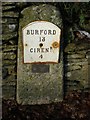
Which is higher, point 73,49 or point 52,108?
point 73,49

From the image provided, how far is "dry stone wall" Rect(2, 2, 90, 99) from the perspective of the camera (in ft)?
17.8

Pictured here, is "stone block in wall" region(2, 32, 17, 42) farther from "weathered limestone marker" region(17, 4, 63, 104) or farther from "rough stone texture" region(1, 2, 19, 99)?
"weathered limestone marker" region(17, 4, 63, 104)

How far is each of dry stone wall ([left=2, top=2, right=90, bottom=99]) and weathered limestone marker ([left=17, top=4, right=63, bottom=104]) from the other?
0.11 meters

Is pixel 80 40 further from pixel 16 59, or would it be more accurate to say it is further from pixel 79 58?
pixel 16 59

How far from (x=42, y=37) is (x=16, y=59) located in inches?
21.6

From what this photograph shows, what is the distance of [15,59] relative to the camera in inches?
218

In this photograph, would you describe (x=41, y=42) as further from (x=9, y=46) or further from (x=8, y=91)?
(x=8, y=91)

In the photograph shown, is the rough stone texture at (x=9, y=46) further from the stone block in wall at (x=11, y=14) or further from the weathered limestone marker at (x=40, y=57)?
the weathered limestone marker at (x=40, y=57)

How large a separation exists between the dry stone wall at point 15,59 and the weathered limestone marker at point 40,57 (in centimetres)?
11

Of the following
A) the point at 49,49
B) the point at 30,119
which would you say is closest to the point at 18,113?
the point at 30,119

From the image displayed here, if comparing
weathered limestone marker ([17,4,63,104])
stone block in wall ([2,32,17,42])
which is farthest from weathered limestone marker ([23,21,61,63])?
stone block in wall ([2,32,17,42])

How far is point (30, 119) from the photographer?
17.1ft

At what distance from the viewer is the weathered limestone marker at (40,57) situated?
539cm

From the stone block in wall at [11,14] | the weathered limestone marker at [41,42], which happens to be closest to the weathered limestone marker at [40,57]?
the weathered limestone marker at [41,42]
